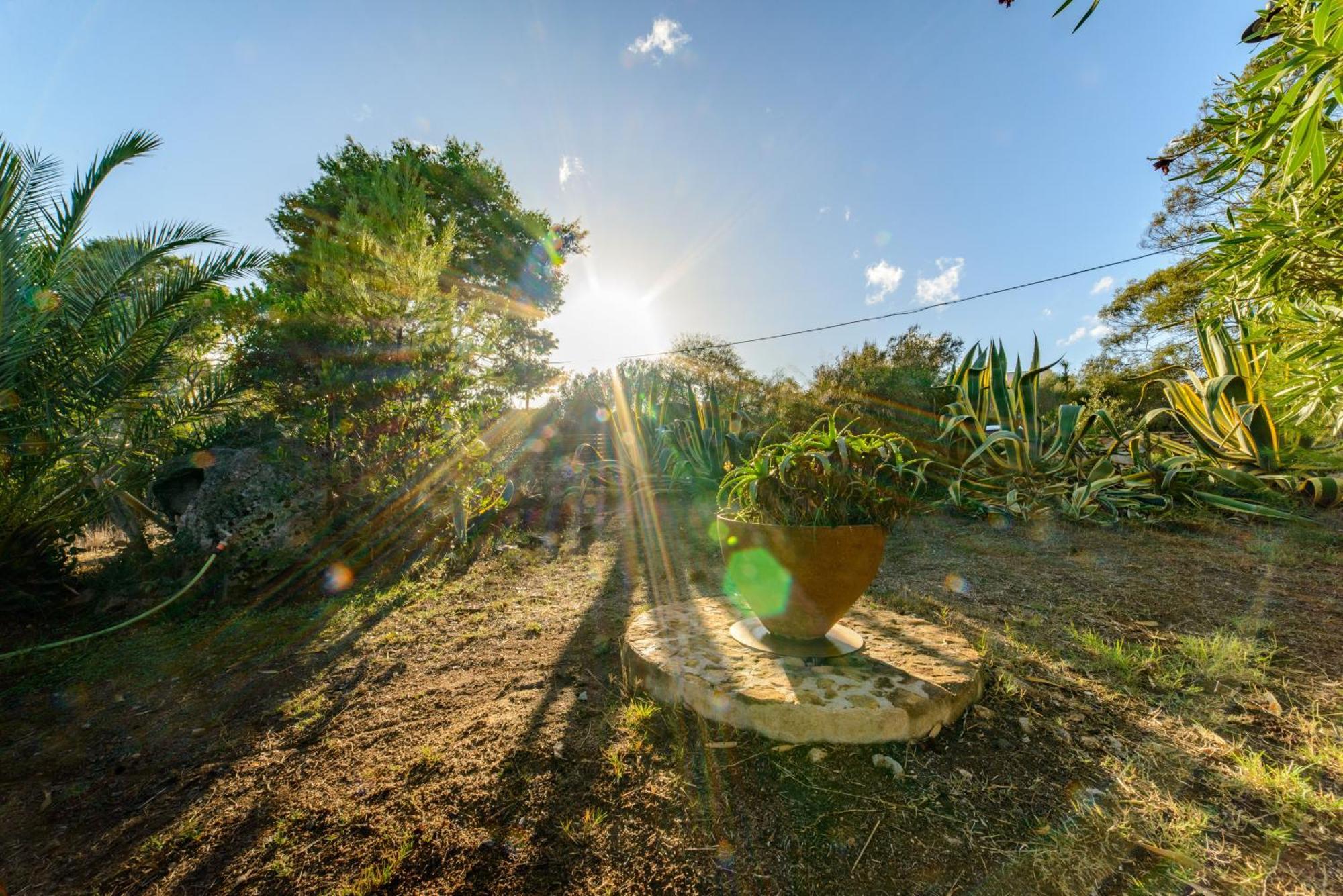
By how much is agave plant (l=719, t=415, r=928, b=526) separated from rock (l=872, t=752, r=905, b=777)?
2.29ft

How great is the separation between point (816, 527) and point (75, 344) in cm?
518

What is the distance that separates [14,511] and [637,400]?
5.88 meters

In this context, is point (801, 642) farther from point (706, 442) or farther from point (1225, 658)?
point (706, 442)

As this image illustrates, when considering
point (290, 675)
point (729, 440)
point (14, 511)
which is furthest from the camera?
point (729, 440)

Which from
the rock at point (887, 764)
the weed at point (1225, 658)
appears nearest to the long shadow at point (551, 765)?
the rock at point (887, 764)

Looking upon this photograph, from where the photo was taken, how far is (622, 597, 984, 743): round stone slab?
56.5 inches

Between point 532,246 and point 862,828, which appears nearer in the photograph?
point 862,828

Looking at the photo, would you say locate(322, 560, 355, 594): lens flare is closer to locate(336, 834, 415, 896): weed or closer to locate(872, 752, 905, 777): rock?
locate(336, 834, 415, 896): weed

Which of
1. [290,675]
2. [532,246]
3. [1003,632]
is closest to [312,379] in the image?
[290,675]

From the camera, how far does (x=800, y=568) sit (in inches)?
67.0

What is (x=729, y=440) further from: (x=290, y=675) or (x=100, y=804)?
(x=100, y=804)

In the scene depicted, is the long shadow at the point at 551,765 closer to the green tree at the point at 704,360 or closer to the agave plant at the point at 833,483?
the agave plant at the point at 833,483

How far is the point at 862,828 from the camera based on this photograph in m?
1.17

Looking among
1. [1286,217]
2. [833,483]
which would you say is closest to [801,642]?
[833,483]
